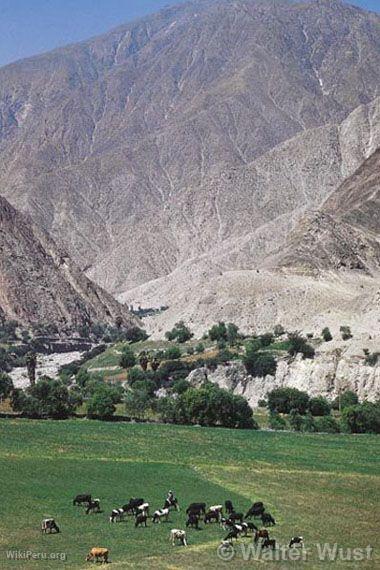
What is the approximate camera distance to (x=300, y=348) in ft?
358

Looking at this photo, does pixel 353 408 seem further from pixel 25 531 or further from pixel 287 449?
pixel 25 531

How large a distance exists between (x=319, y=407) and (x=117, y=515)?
5289 cm

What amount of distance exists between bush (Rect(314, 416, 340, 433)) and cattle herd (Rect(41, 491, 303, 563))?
3874 centimetres

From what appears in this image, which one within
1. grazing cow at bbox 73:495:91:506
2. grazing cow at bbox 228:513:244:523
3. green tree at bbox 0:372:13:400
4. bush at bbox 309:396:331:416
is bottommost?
grazing cow at bbox 228:513:244:523

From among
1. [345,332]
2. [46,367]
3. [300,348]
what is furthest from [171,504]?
[46,367]

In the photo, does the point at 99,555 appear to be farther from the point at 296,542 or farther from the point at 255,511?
the point at 255,511

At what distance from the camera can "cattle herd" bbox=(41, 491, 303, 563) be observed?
36.1 meters

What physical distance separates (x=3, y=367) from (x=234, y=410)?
60183 mm

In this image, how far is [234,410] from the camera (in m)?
81.8

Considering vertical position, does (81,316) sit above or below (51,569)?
above

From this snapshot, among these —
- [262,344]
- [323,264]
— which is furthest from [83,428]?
[323,264]

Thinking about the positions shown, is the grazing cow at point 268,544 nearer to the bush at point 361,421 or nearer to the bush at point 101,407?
the bush at point 361,421

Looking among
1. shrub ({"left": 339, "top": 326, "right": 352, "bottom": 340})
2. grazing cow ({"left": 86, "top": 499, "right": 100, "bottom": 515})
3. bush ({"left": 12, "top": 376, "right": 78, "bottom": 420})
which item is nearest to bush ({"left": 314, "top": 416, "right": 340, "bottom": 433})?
bush ({"left": 12, "top": 376, "right": 78, "bottom": 420})

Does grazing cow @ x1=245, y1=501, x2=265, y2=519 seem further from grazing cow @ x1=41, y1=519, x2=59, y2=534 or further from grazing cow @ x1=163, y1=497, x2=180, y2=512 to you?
grazing cow @ x1=41, y1=519, x2=59, y2=534
